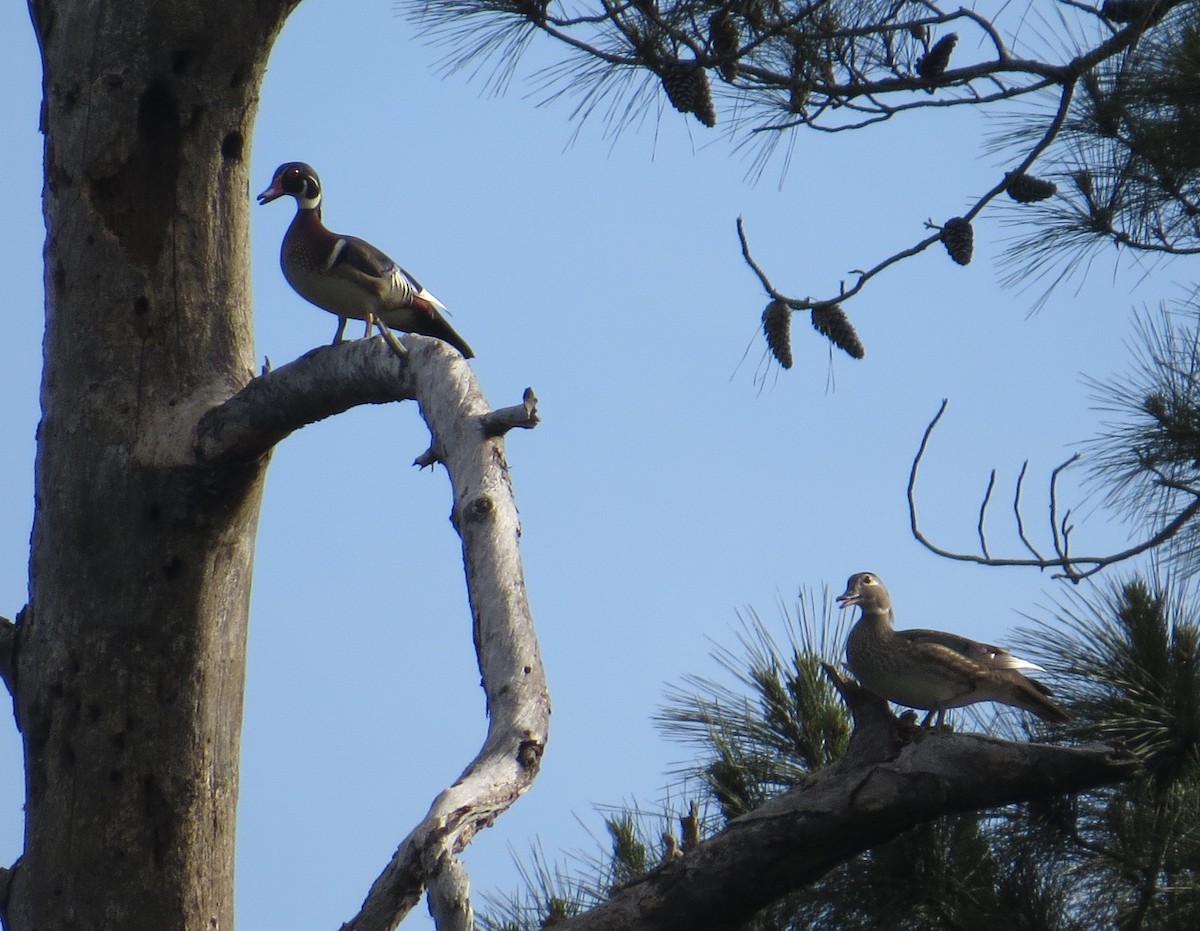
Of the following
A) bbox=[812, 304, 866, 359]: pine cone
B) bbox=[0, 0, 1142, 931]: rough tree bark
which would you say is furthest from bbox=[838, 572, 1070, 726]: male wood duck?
bbox=[0, 0, 1142, 931]: rough tree bark

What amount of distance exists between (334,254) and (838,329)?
137cm

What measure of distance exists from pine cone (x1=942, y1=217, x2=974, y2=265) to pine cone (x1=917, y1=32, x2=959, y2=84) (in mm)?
487

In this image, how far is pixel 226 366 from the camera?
2.85 metres

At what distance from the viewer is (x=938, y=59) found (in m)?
4.07

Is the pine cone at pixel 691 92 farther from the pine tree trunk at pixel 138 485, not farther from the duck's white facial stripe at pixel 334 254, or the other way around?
Result: the pine tree trunk at pixel 138 485

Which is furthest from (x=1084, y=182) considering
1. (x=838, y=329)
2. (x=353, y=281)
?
(x=353, y=281)

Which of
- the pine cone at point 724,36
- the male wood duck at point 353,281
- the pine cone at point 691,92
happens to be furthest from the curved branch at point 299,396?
the pine cone at point 724,36

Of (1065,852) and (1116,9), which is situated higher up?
(1116,9)

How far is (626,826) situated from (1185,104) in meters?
2.55

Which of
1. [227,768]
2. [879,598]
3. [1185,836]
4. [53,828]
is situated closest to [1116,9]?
[879,598]

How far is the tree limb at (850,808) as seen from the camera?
7.77ft

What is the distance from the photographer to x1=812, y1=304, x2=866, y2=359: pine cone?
386 cm

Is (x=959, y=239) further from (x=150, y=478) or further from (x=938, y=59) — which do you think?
(x=150, y=478)

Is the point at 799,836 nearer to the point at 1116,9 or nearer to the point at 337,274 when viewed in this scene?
the point at 337,274
